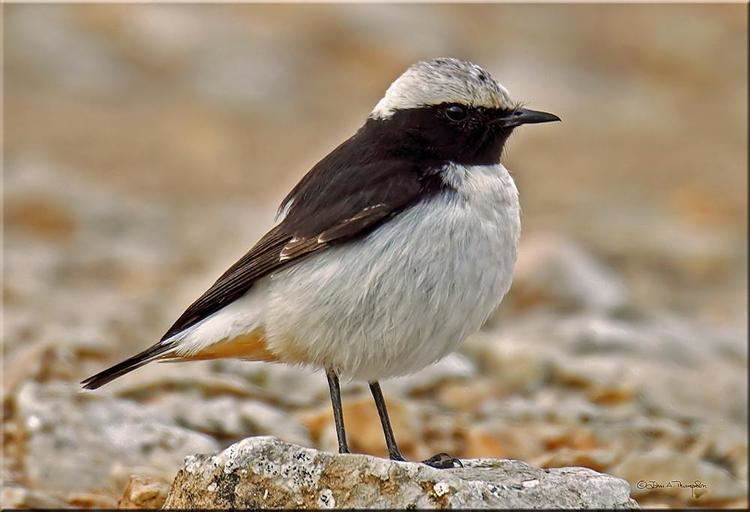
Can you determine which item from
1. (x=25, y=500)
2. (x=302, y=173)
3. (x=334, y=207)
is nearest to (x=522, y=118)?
(x=334, y=207)

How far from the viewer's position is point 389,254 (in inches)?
230

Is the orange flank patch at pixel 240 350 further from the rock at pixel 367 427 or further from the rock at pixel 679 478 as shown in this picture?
the rock at pixel 679 478

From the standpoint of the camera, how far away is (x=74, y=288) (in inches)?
472

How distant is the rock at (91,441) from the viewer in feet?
23.1

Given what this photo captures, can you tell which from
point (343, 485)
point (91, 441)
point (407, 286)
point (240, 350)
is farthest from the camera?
point (91, 441)

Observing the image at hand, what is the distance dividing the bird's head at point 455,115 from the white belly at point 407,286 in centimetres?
19

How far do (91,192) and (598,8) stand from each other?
1092cm

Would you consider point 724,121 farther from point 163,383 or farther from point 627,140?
point 163,383

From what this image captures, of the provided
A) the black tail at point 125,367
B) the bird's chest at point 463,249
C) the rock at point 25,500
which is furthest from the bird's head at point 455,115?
the rock at point 25,500

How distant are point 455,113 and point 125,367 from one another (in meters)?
2.08

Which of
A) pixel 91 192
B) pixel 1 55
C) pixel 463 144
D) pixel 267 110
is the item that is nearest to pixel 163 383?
pixel 463 144

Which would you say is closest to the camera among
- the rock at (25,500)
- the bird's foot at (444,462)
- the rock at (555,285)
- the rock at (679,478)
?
the bird's foot at (444,462)

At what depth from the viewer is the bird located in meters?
5.85

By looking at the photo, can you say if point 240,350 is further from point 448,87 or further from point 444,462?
point 448,87
